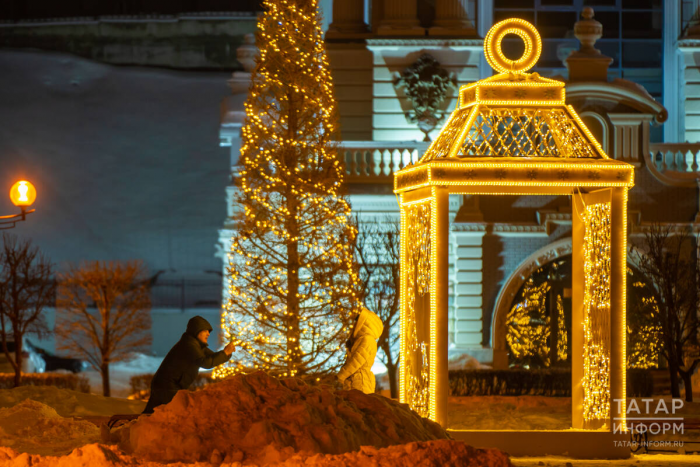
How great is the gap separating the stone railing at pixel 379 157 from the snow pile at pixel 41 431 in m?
10.3

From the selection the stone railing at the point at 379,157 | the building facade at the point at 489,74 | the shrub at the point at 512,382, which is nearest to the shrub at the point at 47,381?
the building facade at the point at 489,74

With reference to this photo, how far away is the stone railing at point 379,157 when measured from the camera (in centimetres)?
2048

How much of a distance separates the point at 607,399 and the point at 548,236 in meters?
9.38

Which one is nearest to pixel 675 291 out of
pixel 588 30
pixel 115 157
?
pixel 588 30

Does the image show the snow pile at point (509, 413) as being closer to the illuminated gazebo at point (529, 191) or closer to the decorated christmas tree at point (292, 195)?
the illuminated gazebo at point (529, 191)

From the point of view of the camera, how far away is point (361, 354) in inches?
401

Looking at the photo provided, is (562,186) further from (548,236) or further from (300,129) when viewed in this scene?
(548,236)

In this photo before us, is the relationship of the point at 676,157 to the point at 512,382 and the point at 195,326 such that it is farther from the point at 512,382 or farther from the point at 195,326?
the point at 195,326

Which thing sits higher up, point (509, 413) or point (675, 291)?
point (675, 291)

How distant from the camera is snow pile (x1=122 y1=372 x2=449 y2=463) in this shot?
23.5 feet

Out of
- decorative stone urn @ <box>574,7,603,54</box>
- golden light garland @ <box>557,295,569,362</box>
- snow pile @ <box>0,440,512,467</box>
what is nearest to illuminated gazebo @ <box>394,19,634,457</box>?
snow pile @ <box>0,440,512,467</box>

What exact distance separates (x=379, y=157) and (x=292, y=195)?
19.9ft

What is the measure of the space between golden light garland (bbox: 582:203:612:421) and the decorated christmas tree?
14.7 ft

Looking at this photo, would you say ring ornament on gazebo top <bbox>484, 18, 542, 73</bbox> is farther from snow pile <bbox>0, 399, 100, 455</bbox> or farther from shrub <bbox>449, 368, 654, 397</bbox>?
shrub <bbox>449, 368, 654, 397</bbox>
